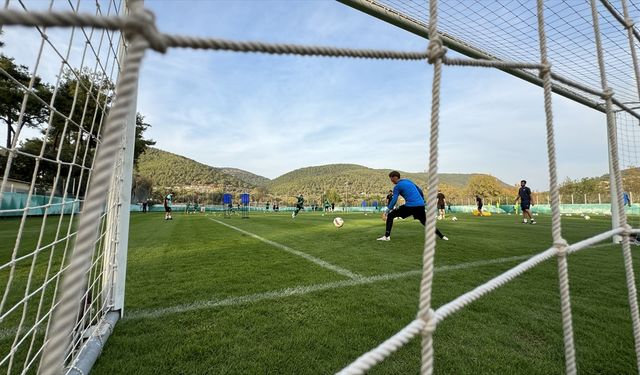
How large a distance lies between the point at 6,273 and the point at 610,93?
5.94 meters

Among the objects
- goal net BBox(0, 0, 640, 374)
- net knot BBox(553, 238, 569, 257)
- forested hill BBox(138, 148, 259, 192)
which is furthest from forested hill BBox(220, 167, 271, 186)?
net knot BBox(553, 238, 569, 257)

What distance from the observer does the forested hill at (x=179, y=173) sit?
94375 millimetres

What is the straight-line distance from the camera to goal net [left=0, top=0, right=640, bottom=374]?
583mm

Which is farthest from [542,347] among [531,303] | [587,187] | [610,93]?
[587,187]

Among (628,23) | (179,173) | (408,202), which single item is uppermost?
(179,173)

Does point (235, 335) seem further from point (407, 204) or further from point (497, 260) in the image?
point (407, 204)

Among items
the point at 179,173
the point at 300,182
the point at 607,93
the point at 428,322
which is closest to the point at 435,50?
the point at 428,322

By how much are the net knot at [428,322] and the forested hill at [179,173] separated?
328ft

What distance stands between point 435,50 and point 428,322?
0.94 m

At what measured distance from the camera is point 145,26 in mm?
630

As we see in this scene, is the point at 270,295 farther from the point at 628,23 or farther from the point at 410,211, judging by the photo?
the point at 410,211

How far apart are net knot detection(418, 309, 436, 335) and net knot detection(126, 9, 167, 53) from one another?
1.01 m

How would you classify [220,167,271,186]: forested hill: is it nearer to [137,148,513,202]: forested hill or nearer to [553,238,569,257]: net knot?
[137,148,513,202]: forested hill

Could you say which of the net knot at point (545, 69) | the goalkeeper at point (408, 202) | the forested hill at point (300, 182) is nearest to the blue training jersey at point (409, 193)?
the goalkeeper at point (408, 202)
